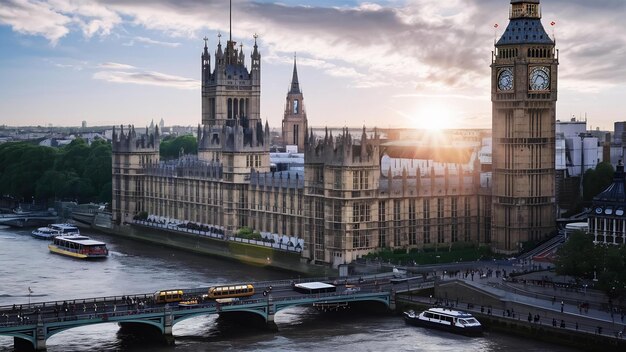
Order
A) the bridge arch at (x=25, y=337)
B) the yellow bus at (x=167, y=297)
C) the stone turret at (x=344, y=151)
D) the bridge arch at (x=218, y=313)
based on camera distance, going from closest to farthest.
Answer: the bridge arch at (x=25, y=337)
the bridge arch at (x=218, y=313)
the yellow bus at (x=167, y=297)
the stone turret at (x=344, y=151)

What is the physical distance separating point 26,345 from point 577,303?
3603 centimetres

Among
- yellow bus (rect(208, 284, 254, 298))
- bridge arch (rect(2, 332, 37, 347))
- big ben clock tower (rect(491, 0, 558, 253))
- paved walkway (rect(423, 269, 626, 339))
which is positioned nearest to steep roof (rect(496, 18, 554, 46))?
big ben clock tower (rect(491, 0, 558, 253))

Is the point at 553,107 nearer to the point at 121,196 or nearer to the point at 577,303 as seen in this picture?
the point at 577,303

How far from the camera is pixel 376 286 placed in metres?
88.4

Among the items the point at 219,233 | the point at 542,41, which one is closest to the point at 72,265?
the point at 219,233

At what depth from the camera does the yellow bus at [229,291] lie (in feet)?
270

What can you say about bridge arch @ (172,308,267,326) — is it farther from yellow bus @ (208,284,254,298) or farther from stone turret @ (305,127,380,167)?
stone turret @ (305,127,380,167)

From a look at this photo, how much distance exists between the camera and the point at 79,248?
122m

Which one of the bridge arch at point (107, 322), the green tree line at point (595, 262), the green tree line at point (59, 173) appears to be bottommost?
the bridge arch at point (107, 322)

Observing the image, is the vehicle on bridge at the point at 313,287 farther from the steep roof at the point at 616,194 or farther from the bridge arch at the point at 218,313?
the steep roof at the point at 616,194

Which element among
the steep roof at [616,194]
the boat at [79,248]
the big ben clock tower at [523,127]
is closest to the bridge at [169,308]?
the steep roof at [616,194]

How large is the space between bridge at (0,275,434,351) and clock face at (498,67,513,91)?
21579 mm

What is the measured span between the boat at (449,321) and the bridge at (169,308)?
5651 millimetres

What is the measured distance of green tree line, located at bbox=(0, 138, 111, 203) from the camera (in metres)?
173
